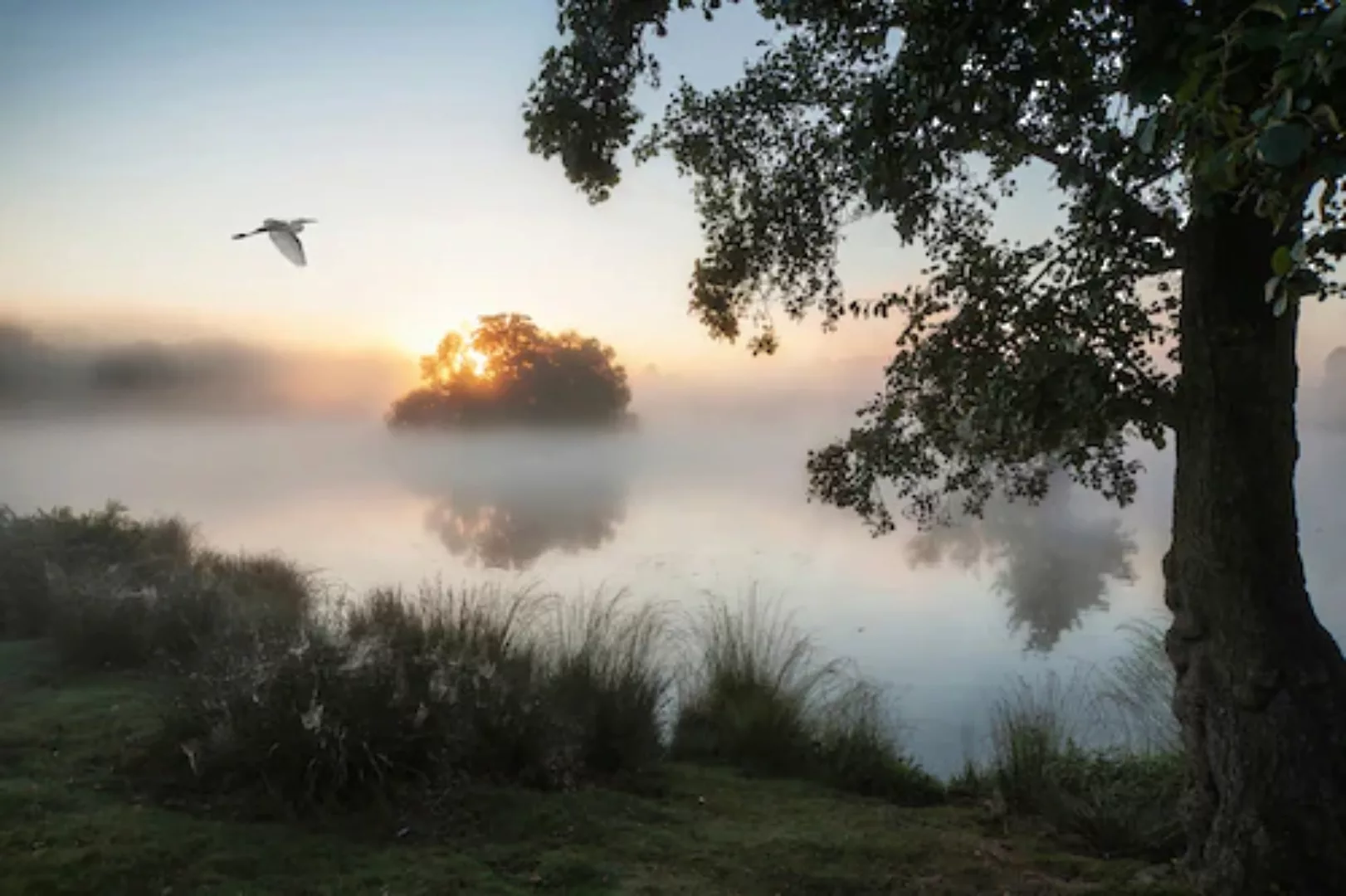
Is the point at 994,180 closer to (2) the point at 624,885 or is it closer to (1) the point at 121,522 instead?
(2) the point at 624,885

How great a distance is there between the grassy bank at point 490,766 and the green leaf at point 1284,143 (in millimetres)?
2255

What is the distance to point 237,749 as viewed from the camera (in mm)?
2963

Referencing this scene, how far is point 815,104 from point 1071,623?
5.24 m

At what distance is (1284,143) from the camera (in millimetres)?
1035

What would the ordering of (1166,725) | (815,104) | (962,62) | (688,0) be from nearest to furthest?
(962,62) < (688,0) < (815,104) < (1166,725)

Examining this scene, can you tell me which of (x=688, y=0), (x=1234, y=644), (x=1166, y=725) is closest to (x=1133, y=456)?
(x=1234, y=644)

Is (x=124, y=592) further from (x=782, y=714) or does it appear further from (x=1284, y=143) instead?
(x=1284, y=143)

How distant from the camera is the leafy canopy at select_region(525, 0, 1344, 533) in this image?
57.5 inches

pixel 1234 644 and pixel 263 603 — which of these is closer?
pixel 1234 644

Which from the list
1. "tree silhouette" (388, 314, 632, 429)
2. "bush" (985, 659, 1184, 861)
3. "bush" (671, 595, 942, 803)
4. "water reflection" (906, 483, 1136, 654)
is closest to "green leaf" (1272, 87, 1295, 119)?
"bush" (985, 659, 1184, 861)

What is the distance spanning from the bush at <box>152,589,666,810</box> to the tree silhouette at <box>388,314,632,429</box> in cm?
535

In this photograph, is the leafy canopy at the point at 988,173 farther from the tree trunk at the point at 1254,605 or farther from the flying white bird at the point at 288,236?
the flying white bird at the point at 288,236

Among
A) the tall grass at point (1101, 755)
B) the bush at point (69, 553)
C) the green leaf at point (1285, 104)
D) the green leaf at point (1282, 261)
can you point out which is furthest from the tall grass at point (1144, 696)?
the bush at point (69, 553)

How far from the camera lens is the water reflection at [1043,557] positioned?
7562 millimetres
